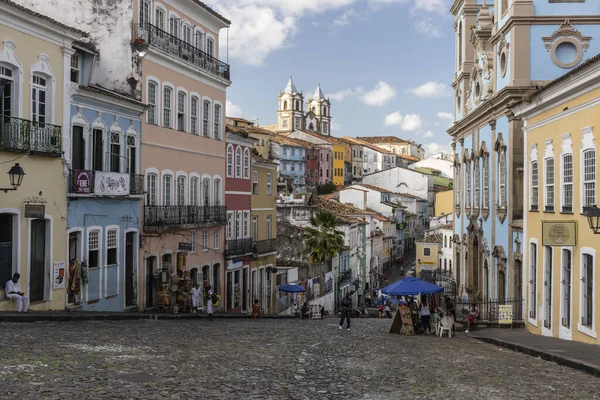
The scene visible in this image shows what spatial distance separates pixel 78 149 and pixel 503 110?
54.7 ft

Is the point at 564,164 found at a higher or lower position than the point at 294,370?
higher

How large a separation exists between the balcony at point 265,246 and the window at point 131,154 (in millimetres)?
12070

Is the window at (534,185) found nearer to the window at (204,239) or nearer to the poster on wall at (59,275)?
the window at (204,239)

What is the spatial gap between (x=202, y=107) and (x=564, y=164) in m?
16.4

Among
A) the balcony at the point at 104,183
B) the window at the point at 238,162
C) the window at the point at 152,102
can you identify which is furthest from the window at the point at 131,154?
the window at the point at 238,162

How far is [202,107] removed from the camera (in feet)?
108

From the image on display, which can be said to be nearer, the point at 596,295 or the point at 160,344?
the point at 160,344

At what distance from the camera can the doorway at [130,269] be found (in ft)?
85.7

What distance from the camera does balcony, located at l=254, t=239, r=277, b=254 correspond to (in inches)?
1524

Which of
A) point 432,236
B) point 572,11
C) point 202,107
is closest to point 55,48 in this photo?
point 202,107

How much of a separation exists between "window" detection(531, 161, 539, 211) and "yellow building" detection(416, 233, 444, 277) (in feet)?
156

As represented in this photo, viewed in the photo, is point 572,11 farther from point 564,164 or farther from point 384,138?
point 384,138

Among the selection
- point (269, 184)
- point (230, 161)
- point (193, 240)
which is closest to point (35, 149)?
point (193, 240)

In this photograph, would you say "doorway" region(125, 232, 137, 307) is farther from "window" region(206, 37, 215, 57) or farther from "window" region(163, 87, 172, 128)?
"window" region(206, 37, 215, 57)
